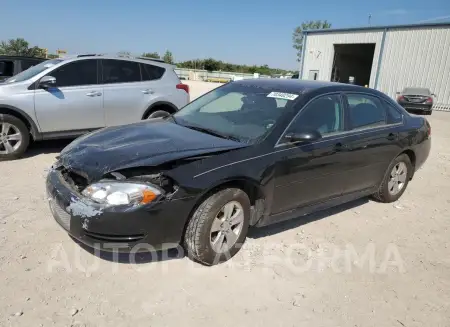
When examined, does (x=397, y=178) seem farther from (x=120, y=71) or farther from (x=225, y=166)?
(x=120, y=71)

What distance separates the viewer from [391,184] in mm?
4992

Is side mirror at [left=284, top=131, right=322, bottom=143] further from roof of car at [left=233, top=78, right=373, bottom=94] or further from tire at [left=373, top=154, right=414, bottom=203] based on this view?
tire at [left=373, top=154, right=414, bottom=203]

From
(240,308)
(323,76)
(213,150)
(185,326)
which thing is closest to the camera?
(185,326)

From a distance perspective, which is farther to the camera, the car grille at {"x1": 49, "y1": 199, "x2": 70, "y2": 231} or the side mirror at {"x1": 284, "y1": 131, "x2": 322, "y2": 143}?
the side mirror at {"x1": 284, "y1": 131, "x2": 322, "y2": 143}

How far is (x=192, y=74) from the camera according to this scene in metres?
46.0

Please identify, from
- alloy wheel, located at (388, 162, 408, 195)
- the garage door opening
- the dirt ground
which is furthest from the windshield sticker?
the garage door opening

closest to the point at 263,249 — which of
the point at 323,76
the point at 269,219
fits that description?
the point at 269,219

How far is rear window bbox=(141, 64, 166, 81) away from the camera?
7035mm

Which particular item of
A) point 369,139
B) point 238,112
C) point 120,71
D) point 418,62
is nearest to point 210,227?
point 238,112

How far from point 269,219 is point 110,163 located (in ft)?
5.06

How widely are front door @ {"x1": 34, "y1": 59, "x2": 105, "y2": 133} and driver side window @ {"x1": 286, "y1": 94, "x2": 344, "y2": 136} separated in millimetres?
4111

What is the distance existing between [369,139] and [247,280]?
231 cm

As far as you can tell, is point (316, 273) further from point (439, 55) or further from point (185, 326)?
point (439, 55)

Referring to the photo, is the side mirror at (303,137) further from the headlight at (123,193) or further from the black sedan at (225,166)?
the headlight at (123,193)
